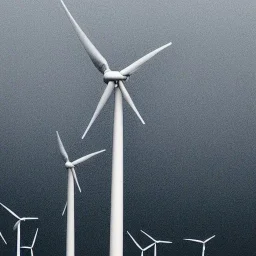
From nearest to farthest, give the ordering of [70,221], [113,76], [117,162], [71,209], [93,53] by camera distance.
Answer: [117,162]
[113,76]
[93,53]
[71,209]
[70,221]

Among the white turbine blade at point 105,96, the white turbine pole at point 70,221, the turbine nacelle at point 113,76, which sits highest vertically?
the turbine nacelle at point 113,76

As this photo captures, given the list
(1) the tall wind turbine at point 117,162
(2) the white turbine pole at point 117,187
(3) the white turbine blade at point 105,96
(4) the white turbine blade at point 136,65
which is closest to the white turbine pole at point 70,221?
(3) the white turbine blade at point 105,96

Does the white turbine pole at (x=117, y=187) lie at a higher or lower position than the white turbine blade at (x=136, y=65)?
lower

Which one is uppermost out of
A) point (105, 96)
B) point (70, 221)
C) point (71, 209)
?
point (105, 96)

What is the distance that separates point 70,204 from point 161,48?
Answer: 43.1ft

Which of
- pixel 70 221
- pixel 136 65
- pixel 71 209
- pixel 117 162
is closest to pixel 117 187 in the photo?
pixel 117 162

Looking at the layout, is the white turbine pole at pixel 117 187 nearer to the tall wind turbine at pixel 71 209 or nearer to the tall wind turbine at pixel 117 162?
the tall wind turbine at pixel 117 162

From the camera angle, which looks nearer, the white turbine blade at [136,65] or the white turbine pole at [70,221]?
the white turbine blade at [136,65]

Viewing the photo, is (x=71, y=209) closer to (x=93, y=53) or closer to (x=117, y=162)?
(x=117, y=162)

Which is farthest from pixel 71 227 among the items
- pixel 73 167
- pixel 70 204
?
pixel 73 167

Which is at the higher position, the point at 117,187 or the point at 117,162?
the point at 117,162

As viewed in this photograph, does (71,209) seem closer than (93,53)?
No

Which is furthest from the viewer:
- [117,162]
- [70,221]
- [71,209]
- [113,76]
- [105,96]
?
[70,221]

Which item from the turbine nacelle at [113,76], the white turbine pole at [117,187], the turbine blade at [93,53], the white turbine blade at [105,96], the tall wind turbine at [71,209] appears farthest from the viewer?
the tall wind turbine at [71,209]
